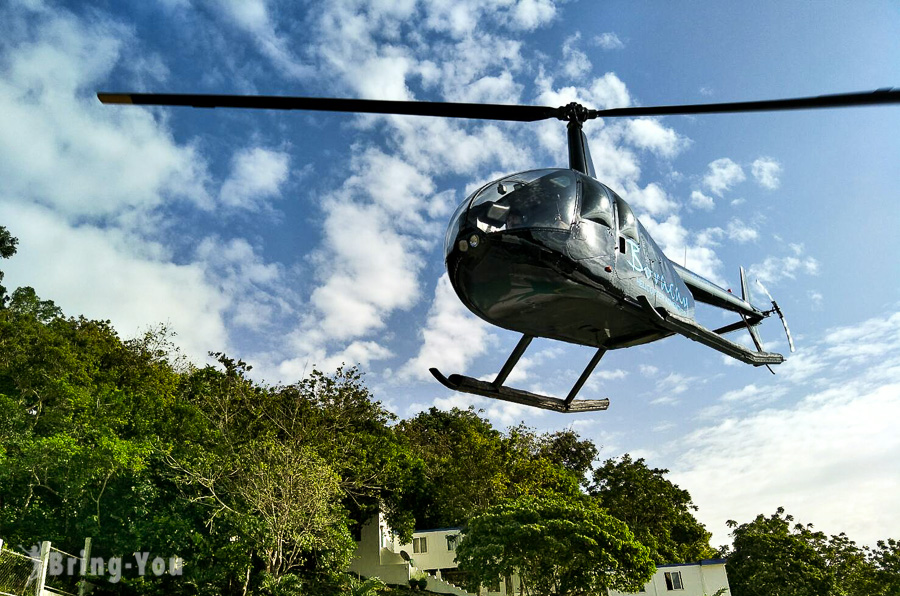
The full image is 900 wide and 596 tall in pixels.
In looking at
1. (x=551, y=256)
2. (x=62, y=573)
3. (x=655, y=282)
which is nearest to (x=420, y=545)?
(x=62, y=573)

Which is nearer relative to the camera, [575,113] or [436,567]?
[575,113]

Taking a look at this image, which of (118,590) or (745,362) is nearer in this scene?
(745,362)

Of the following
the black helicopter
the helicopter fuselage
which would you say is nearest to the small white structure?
the black helicopter

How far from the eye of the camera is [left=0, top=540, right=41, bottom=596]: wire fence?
1207 centimetres

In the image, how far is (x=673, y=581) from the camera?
92.1 ft

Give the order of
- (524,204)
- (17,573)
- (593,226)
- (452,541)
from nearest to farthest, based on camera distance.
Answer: (524,204)
(593,226)
(17,573)
(452,541)

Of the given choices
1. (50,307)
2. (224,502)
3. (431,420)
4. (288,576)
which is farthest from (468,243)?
(431,420)

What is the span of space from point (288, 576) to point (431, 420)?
2664cm

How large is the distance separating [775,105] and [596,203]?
1522 mm

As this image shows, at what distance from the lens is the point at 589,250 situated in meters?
5.34

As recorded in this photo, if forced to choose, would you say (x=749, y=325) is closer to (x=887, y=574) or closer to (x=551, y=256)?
(x=551, y=256)

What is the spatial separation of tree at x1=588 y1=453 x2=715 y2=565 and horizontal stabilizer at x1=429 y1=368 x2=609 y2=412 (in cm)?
2877

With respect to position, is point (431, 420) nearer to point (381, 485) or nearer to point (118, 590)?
point (381, 485)

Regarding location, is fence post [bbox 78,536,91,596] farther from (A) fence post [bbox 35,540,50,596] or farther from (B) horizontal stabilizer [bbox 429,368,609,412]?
(B) horizontal stabilizer [bbox 429,368,609,412]
